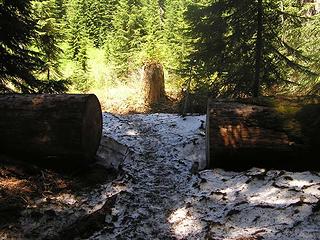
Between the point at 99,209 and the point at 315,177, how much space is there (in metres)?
3.40

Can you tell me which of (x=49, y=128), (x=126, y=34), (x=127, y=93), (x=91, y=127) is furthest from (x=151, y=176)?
(x=126, y=34)

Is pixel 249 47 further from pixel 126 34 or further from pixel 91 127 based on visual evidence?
pixel 126 34

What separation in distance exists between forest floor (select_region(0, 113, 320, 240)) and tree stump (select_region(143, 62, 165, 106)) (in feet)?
35.9

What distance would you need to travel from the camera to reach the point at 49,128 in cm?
672

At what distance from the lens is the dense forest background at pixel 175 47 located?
30.7ft

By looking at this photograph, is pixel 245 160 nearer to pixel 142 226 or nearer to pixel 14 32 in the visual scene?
pixel 142 226

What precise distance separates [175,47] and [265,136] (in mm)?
25487

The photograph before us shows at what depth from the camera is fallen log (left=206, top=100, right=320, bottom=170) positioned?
646 cm

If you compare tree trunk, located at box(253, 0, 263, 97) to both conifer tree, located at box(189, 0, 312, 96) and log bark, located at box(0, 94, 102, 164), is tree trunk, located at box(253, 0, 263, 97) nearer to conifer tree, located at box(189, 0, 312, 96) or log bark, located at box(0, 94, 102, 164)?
conifer tree, located at box(189, 0, 312, 96)

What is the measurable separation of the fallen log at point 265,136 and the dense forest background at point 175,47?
80 cm

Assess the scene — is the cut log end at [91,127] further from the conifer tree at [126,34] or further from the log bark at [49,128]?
the conifer tree at [126,34]

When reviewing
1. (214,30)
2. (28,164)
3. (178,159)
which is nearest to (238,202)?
(178,159)

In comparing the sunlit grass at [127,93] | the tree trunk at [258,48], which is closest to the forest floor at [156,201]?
the tree trunk at [258,48]

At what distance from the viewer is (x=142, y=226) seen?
534 cm
